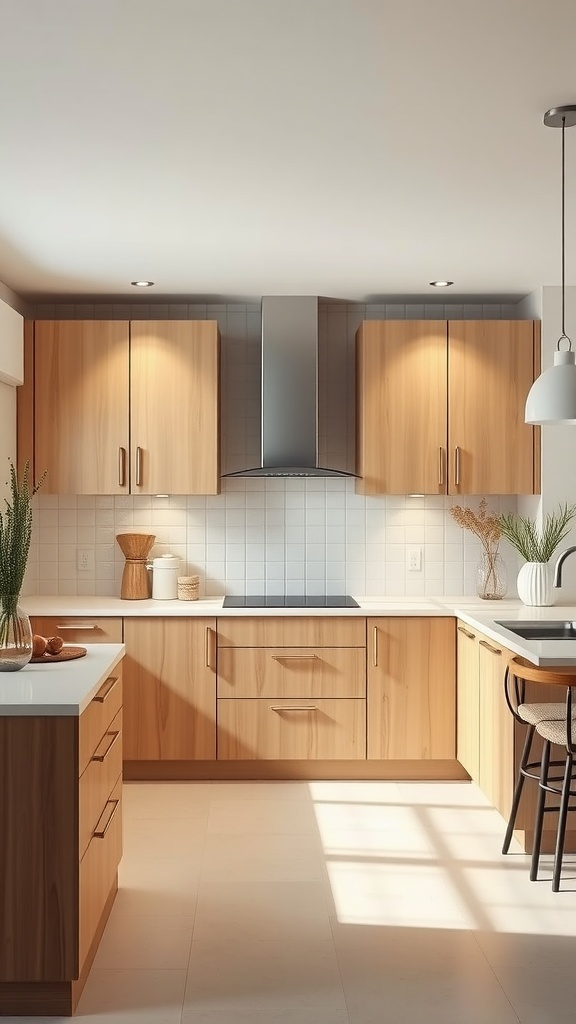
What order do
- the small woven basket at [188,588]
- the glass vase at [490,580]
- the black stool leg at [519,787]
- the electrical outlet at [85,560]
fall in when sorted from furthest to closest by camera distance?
the electrical outlet at [85,560] < the glass vase at [490,580] < the small woven basket at [188,588] < the black stool leg at [519,787]

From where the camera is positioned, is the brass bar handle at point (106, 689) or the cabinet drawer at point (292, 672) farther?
the cabinet drawer at point (292, 672)

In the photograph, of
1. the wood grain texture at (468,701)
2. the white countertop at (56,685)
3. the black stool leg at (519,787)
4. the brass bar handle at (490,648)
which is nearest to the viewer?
the white countertop at (56,685)

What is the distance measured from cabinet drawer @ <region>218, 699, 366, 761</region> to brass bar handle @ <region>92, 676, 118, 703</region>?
159cm

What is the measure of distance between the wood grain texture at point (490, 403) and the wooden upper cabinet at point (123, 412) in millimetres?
1286

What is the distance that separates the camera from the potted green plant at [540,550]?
4.73 meters

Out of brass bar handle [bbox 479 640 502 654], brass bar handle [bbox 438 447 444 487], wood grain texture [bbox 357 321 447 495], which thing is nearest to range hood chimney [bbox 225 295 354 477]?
wood grain texture [bbox 357 321 447 495]

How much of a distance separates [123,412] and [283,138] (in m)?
2.32

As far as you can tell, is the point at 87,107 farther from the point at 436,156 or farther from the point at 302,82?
the point at 436,156

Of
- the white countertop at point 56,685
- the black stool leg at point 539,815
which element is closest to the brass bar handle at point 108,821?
the white countertop at point 56,685

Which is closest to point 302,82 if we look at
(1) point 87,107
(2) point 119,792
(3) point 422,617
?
(1) point 87,107

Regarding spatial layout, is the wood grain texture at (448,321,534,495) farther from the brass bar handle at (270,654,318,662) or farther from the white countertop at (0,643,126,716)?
the white countertop at (0,643,126,716)

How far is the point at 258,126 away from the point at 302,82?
1.02 ft

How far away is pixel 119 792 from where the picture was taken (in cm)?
327

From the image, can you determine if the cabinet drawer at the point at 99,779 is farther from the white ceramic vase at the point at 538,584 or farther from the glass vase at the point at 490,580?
the glass vase at the point at 490,580
